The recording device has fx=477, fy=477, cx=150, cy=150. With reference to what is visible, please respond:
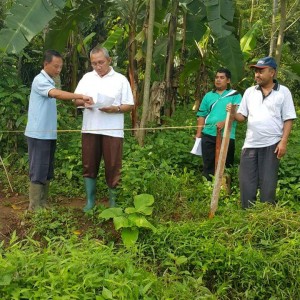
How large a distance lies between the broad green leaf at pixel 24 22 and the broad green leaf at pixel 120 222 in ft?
6.51

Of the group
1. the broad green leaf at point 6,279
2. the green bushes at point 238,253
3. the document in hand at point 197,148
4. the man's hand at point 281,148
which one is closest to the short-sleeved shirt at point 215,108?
the document in hand at point 197,148

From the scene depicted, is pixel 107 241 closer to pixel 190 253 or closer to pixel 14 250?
pixel 190 253

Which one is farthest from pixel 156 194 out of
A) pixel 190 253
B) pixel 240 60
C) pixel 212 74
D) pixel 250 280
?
pixel 212 74

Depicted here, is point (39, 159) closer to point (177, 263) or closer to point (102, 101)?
point (102, 101)

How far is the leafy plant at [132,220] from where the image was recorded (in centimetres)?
379

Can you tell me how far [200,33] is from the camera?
24.9 feet

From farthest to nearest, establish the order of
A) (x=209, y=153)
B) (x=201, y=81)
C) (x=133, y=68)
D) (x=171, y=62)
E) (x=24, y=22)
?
(x=201, y=81) < (x=171, y=62) < (x=133, y=68) < (x=209, y=153) < (x=24, y=22)

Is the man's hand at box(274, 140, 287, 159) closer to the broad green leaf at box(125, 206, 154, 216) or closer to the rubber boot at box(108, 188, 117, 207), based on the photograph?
the broad green leaf at box(125, 206, 154, 216)

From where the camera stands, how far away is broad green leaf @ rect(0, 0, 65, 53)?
466 cm

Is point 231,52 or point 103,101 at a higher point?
point 231,52

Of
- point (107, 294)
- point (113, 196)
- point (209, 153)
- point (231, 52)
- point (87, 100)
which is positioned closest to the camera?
point (107, 294)

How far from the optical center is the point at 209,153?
545cm

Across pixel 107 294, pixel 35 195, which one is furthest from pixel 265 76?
pixel 107 294

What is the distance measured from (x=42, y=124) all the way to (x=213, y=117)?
1.94 metres
